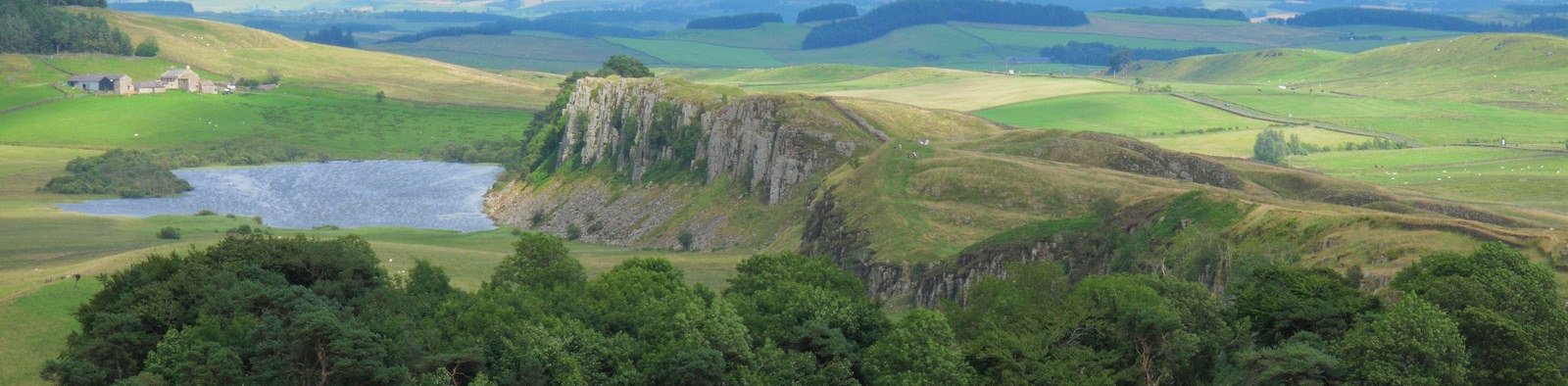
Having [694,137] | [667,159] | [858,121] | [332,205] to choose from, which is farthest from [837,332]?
[332,205]

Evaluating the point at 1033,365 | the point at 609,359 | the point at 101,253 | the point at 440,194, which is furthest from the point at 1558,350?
the point at 440,194

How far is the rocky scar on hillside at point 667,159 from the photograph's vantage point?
13862 cm

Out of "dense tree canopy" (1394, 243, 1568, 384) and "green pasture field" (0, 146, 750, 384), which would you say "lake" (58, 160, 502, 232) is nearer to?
"green pasture field" (0, 146, 750, 384)

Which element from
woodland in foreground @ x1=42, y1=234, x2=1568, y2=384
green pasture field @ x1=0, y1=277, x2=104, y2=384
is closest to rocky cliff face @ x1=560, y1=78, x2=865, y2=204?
green pasture field @ x1=0, y1=277, x2=104, y2=384

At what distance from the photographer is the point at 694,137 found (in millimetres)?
157375

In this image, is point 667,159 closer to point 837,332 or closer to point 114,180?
point 114,180

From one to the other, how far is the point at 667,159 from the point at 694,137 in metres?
3.22

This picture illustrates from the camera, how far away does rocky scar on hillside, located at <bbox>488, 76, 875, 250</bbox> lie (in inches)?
5458

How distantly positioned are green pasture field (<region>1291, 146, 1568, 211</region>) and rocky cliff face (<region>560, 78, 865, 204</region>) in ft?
161

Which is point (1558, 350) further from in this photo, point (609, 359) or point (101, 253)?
point (101, 253)

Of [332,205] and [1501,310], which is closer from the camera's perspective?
[1501,310]

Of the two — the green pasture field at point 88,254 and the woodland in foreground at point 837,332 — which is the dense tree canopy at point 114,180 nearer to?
the green pasture field at point 88,254

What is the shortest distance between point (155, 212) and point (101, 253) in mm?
51469

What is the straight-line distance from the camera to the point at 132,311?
72812 millimetres
